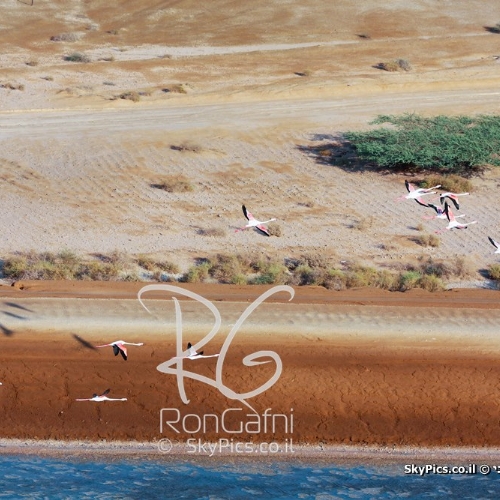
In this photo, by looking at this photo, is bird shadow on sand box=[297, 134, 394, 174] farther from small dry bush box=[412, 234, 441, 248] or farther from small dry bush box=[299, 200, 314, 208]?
small dry bush box=[412, 234, 441, 248]

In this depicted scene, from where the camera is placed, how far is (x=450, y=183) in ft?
114

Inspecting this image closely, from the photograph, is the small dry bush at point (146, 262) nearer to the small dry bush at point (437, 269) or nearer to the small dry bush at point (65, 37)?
the small dry bush at point (437, 269)

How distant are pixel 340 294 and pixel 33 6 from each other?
48.5 meters

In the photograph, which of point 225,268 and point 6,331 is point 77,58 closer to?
point 225,268

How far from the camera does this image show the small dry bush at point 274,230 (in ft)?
100

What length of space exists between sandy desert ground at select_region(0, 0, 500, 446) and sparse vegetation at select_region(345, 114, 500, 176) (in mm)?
795

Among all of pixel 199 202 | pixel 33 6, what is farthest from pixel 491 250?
pixel 33 6

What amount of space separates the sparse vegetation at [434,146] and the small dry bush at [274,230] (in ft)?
20.8

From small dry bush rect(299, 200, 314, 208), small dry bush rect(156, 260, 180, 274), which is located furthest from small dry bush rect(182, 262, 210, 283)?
small dry bush rect(299, 200, 314, 208)

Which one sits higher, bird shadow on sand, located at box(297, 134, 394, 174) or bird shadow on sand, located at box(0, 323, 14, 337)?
bird shadow on sand, located at box(297, 134, 394, 174)

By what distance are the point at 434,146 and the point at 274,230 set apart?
29.1 ft

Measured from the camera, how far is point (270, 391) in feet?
66.8

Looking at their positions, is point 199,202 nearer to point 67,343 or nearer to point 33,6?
point 67,343

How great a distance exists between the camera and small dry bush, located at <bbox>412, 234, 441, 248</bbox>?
30.3 meters
